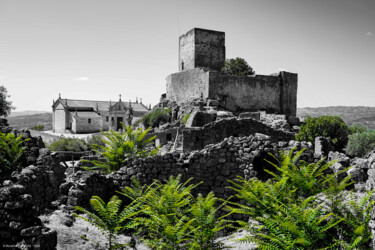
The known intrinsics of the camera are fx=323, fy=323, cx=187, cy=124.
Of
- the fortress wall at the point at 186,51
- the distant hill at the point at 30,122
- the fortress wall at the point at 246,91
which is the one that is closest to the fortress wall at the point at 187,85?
the fortress wall at the point at 246,91

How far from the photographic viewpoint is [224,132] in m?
13.5

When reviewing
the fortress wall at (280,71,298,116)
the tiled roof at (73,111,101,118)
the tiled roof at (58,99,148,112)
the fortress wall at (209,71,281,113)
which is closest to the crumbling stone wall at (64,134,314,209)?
the fortress wall at (209,71,281,113)

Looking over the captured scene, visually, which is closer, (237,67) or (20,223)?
(20,223)

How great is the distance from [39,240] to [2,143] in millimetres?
6089

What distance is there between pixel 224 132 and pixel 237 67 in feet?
81.0

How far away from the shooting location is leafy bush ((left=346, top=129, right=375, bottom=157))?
2950cm

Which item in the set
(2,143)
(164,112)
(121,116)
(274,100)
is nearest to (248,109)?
(274,100)

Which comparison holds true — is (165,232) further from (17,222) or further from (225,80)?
(225,80)

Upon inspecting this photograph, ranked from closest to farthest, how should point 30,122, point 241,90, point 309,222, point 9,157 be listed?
point 309,222 < point 9,157 < point 241,90 < point 30,122

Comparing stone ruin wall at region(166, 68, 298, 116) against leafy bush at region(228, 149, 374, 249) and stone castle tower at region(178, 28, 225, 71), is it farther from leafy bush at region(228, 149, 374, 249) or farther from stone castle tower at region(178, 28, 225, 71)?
leafy bush at region(228, 149, 374, 249)

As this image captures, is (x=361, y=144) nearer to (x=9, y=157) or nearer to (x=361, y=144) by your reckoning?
(x=361, y=144)

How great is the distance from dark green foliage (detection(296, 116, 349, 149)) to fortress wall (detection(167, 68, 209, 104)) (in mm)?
12686

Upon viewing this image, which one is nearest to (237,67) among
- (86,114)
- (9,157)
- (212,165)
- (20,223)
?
(212,165)

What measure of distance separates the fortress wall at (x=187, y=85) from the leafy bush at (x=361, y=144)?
1453 cm
